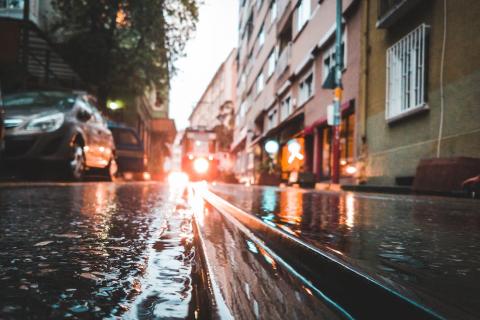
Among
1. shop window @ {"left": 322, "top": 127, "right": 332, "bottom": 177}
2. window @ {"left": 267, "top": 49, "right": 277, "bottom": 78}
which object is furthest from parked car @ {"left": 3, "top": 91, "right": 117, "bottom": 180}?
window @ {"left": 267, "top": 49, "right": 277, "bottom": 78}

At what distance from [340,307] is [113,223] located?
1.23 meters

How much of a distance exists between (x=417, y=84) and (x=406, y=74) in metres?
0.53

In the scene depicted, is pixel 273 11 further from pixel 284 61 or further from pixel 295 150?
pixel 295 150

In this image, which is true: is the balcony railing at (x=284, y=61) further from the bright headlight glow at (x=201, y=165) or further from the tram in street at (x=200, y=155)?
the bright headlight glow at (x=201, y=165)

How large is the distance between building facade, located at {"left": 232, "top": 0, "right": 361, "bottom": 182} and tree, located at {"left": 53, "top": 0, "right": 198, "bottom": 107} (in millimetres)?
5967

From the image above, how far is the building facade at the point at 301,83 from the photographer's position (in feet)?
39.8

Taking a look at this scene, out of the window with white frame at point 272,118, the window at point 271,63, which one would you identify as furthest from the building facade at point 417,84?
the window at point 271,63

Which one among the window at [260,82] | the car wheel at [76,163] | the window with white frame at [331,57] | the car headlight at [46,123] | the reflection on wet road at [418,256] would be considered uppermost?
the window at [260,82]

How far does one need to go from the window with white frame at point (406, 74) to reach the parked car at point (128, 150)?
8261 millimetres

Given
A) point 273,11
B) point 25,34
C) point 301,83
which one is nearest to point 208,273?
point 25,34

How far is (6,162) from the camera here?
6.77m

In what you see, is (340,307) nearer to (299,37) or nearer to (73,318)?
(73,318)

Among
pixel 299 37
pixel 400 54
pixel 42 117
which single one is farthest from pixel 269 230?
pixel 299 37

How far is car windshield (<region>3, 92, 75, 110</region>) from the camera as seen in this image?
7.08 meters
